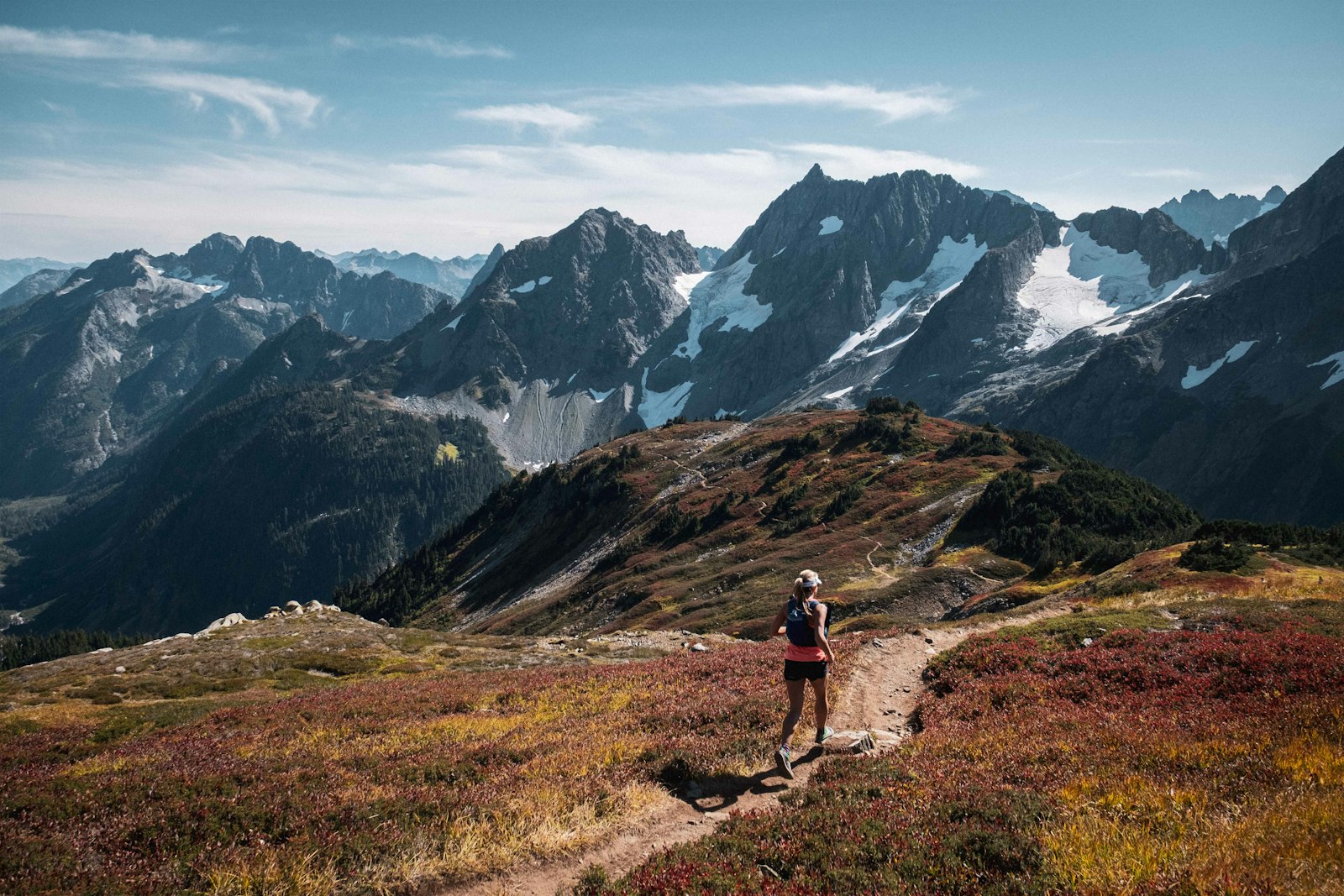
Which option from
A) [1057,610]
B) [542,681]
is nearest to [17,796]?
[542,681]

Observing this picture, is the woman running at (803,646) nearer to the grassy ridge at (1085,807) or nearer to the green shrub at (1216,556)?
the grassy ridge at (1085,807)

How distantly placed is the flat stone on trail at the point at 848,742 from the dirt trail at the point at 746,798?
0.29 m

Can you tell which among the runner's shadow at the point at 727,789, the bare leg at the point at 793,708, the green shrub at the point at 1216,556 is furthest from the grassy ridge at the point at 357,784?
the green shrub at the point at 1216,556

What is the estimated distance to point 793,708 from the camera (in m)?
14.9

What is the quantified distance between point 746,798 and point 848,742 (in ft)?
11.4

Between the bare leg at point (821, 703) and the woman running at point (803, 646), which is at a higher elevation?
the woman running at point (803, 646)

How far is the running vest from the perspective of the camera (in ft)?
48.4

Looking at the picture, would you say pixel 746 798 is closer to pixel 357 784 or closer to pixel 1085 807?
pixel 1085 807

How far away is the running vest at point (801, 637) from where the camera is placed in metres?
14.8

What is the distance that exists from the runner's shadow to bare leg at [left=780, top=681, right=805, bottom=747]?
2.42 ft

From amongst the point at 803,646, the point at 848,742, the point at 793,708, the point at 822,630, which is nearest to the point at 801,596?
the point at 822,630

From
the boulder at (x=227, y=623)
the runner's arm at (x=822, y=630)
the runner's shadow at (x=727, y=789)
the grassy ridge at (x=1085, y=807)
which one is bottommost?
the boulder at (x=227, y=623)

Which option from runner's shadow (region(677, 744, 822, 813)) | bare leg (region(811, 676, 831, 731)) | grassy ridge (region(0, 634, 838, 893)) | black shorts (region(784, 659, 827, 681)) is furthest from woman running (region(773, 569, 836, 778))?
grassy ridge (region(0, 634, 838, 893))

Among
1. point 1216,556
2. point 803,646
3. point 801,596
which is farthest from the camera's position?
point 1216,556
